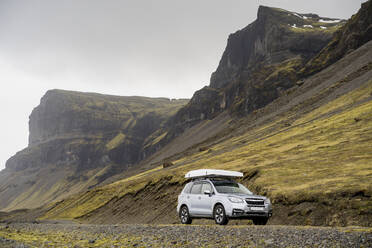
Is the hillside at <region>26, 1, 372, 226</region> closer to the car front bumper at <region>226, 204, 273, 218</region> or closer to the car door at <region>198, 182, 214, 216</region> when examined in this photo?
the car front bumper at <region>226, 204, 273, 218</region>

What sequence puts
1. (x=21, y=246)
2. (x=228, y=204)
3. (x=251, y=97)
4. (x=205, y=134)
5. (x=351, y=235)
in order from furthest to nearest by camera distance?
(x=205, y=134) → (x=251, y=97) → (x=228, y=204) → (x=21, y=246) → (x=351, y=235)

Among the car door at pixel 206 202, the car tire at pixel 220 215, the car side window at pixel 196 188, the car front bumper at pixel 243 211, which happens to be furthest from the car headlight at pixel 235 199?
the car side window at pixel 196 188

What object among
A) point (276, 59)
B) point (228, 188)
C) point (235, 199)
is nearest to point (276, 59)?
point (276, 59)

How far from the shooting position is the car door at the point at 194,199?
59.9ft

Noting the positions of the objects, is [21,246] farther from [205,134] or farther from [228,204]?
[205,134]

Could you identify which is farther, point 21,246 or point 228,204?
point 228,204

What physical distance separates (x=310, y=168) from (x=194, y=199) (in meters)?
21.4

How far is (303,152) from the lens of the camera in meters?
47.0

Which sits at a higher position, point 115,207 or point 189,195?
point 189,195

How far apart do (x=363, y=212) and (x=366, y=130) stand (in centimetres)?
3006

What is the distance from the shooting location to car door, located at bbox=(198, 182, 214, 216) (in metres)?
17.2

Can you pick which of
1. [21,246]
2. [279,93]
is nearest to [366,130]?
[21,246]

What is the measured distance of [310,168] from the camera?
117 feet

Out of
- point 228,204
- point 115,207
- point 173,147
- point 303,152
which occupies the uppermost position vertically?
point 173,147
